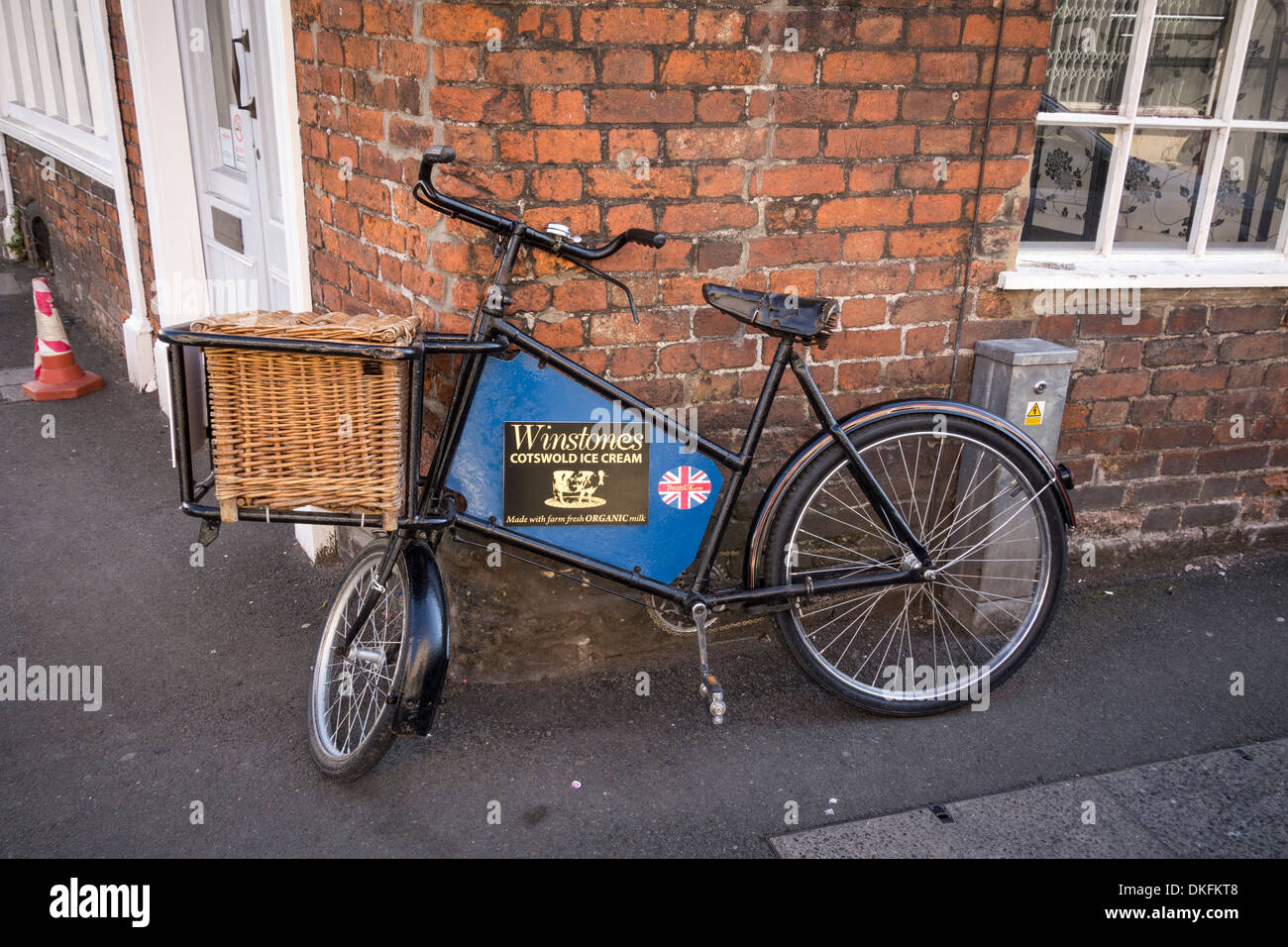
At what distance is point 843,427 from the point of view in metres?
3.02

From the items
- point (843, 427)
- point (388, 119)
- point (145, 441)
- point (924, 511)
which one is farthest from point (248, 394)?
point (145, 441)

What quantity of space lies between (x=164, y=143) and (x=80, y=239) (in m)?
2.80

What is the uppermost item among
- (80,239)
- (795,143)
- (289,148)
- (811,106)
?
(811,106)

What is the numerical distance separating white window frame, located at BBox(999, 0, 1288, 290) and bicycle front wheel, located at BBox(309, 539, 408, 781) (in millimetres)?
2326

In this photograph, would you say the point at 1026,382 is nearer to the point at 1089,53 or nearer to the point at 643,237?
the point at 1089,53

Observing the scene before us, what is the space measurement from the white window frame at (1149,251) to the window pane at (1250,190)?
0.05m

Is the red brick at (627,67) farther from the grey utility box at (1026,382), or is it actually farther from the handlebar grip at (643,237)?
the grey utility box at (1026,382)

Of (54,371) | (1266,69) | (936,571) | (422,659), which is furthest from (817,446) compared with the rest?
(54,371)

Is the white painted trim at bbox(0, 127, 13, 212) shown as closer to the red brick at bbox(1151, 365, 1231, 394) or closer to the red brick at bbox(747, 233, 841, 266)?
the red brick at bbox(747, 233, 841, 266)

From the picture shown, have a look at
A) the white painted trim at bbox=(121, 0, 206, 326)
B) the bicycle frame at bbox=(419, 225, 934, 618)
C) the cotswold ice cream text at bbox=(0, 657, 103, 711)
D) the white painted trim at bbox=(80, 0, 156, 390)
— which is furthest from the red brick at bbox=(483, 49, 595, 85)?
the white painted trim at bbox=(80, 0, 156, 390)

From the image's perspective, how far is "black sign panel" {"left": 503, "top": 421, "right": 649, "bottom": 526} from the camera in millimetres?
2936

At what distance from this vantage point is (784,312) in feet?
9.21

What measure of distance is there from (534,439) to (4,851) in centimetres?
175

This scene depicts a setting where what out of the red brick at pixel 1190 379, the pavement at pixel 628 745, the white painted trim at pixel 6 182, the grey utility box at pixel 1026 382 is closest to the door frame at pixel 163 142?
the pavement at pixel 628 745
